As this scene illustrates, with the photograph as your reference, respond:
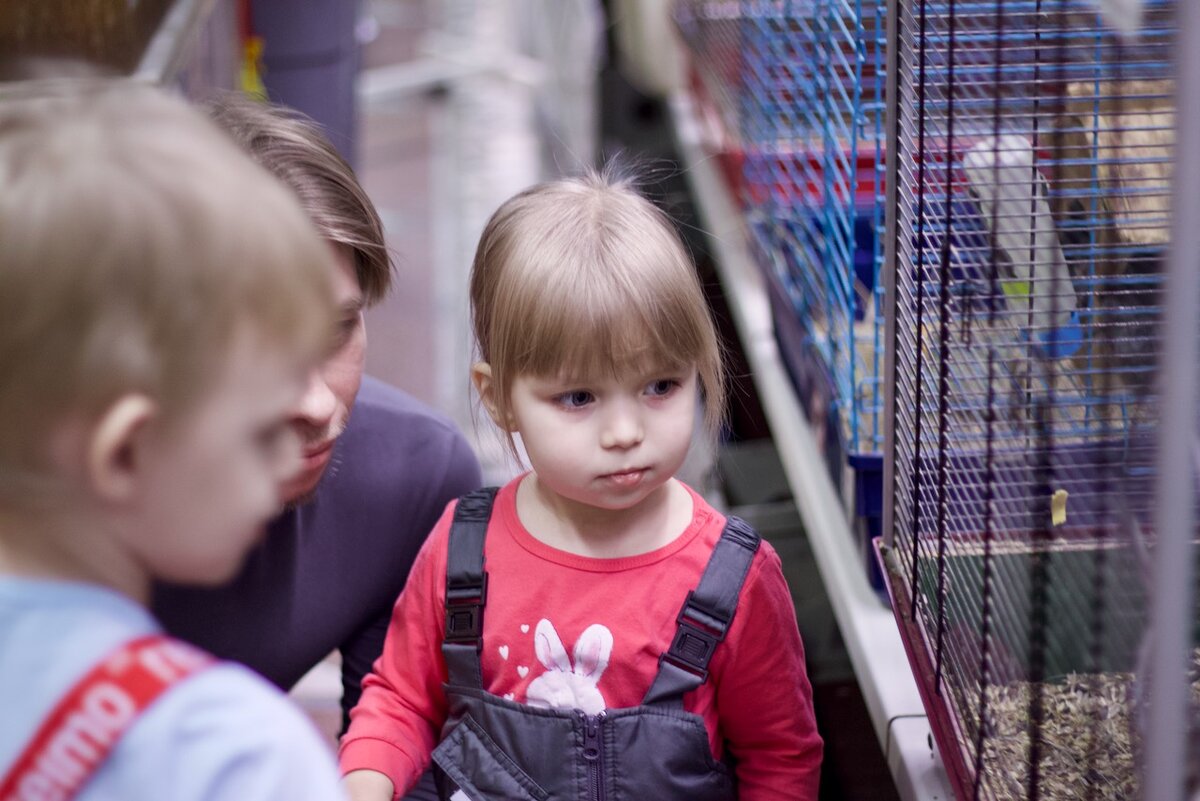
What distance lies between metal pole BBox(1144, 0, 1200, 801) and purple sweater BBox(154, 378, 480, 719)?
2.54 ft

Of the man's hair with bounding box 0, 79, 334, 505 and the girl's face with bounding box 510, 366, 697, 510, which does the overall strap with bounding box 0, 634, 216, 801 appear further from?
the girl's face with bounding box 510, 366, 697, 510

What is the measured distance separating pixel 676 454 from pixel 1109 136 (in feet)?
1.30

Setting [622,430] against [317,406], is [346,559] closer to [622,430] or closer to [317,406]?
[317,406]

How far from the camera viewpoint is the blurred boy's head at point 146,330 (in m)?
0.49

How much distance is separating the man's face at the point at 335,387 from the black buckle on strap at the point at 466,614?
0.51 ft

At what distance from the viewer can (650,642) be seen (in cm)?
93

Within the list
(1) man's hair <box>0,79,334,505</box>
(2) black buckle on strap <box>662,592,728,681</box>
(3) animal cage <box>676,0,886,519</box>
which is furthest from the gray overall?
(1) man's hair <box>0,79,334,505</box>

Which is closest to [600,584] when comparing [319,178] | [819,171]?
[319,178]

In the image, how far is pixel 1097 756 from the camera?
0.79 metres

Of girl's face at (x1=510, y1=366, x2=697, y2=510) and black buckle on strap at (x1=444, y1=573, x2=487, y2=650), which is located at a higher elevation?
girl's face at (x1=510, y1=366, x2=697, y2=510)

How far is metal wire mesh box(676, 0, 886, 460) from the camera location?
1.26 meters

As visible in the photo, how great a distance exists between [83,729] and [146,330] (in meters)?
0.15

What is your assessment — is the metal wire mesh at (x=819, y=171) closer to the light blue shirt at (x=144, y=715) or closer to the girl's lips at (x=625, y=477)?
the girl's lips at (x=625, y=477)

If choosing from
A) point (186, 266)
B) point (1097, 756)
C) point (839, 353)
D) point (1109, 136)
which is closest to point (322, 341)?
point (186, 266)
